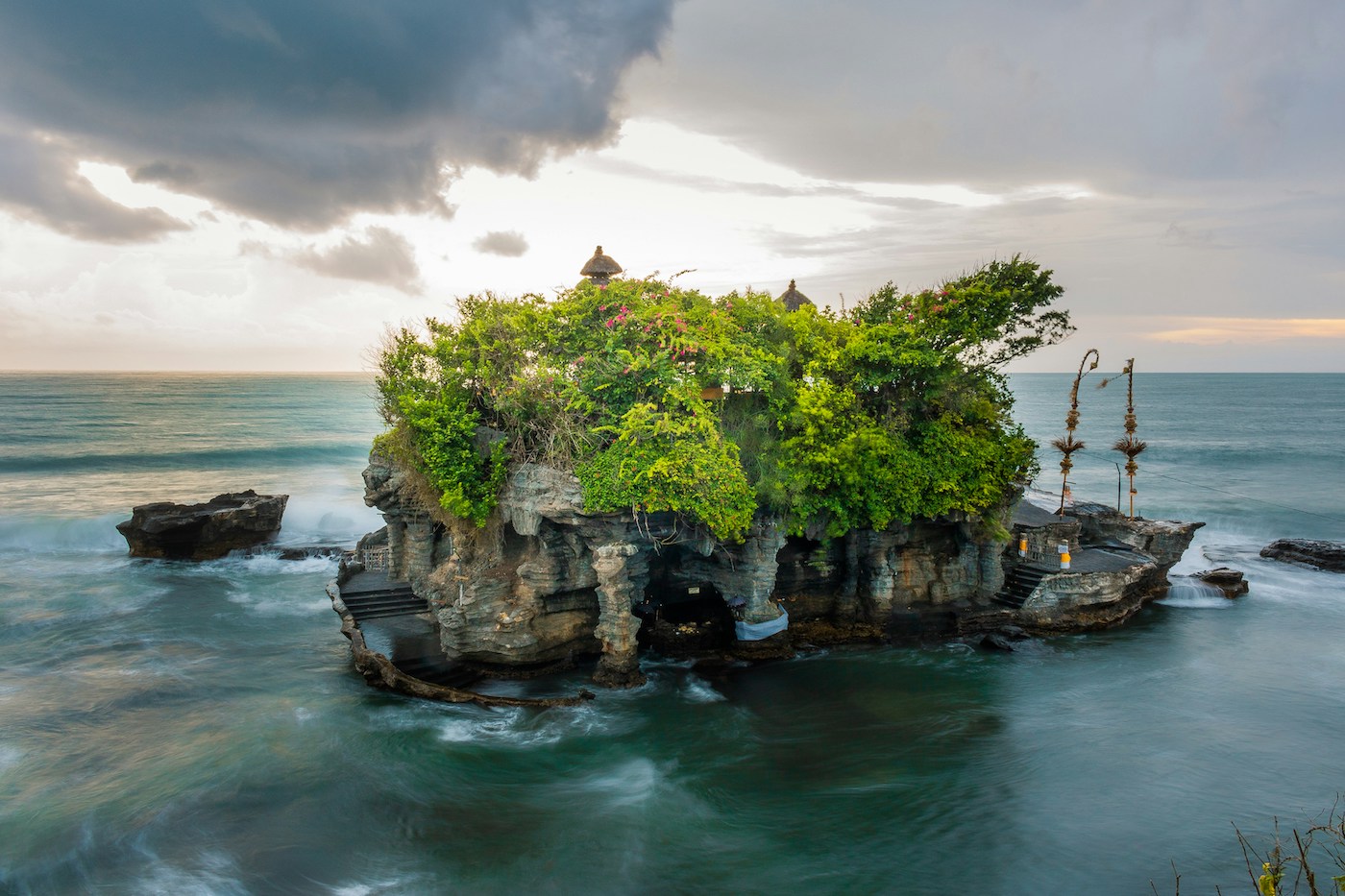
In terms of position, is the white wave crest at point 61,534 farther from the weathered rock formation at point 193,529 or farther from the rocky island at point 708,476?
the rocky island at point 708,476

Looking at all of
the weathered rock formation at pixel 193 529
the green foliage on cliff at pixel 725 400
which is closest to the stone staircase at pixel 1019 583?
the green foliage on cliff at pixel 725 400

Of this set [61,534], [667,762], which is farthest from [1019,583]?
[61,534]

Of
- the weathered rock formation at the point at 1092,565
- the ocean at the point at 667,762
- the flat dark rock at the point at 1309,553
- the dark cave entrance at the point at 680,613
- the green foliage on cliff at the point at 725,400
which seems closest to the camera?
the ocean at the point at 667,762

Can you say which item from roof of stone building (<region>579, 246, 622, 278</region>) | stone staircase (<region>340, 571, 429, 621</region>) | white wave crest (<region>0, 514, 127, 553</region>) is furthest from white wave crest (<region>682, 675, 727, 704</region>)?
white wave crest (<region>0, 514, 127, 553</region>)

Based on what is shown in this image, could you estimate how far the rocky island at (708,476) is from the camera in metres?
17.4

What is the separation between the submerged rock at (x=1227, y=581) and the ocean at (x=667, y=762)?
694mm

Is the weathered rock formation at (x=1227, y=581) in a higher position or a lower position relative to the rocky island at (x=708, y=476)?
lower

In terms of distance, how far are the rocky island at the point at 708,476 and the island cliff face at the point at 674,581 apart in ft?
0.21

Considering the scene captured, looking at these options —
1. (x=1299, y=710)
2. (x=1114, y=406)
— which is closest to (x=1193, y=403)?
(x=1114, y=406)

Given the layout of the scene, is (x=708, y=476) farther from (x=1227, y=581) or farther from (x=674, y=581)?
(x=1227, y=581)

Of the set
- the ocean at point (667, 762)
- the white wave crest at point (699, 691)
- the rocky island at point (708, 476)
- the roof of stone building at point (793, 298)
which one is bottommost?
the ocean at point (667, 762)

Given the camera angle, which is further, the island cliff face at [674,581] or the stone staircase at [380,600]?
the stone staircase at [380,600]

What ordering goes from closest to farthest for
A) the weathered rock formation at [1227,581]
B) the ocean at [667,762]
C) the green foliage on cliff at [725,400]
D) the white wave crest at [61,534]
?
the ocean at [667,762] < the green foliage on cliff at [725,400] < the weathered rock formation at [1227,581] < the white wave crest at [61,534]

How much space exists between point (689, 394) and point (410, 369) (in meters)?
7.08
